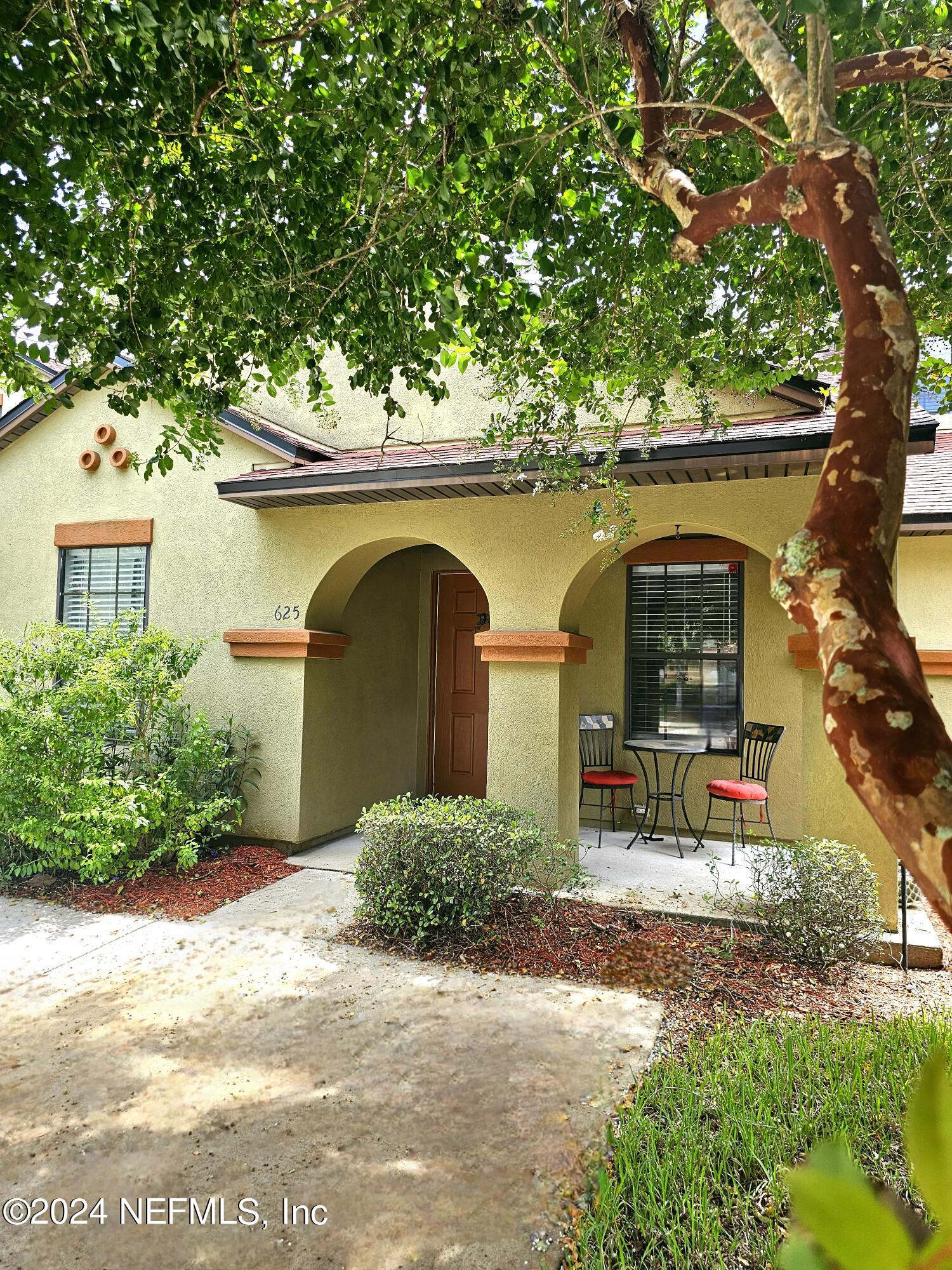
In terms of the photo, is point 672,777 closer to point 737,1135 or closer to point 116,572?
point 737,1135

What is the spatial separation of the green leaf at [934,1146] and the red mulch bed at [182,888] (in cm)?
604

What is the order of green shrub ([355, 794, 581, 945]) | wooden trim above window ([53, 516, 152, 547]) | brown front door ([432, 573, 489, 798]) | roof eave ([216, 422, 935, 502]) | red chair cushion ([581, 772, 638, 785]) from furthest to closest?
brown front door ([432, 573, 489, 798]), wooden trim above window ([53, 516, 152, 547]), red chair cushion ([581, 772, 638, 785]), green shrub ([355, 794, 581, 945]), roof eave ([216, 422, 935, 502])

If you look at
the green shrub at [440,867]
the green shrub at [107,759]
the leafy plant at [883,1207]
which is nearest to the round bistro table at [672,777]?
the green shrub at [440,867]

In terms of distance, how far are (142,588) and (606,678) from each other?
16.2 ft

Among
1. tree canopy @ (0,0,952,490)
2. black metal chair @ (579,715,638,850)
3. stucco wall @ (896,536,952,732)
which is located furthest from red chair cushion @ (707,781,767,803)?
tree canopy @ (0,0,952,490)

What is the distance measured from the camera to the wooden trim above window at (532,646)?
19.9 feet

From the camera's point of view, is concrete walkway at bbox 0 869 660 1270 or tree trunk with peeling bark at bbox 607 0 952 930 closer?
tree trunk with peeling bark at bbox 607 0 952 930

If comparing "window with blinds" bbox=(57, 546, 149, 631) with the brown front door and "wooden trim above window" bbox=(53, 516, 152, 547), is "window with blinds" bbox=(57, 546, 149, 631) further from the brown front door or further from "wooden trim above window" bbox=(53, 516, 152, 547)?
the brown front door

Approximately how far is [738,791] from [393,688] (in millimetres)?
3833

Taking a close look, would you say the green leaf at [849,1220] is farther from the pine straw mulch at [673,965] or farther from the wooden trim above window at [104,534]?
the wooden trim above window at [104,534]

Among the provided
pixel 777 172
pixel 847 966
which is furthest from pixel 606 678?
pixel 777 172

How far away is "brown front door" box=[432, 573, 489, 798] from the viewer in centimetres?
897

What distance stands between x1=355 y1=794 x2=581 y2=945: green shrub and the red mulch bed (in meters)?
1.40

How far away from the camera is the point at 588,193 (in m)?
3.80
